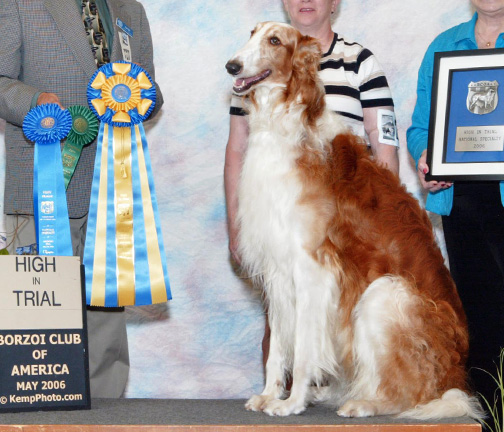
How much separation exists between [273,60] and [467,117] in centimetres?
94

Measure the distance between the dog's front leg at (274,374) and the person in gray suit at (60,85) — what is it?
934 millimetres

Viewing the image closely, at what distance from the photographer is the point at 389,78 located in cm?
436

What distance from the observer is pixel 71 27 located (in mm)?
3270

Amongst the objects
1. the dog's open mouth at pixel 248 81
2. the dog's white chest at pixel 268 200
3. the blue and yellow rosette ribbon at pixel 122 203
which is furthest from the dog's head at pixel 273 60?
the blue and yellow rosette ribbon at pixel 122 203

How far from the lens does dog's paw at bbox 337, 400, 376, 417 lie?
266 centimetres

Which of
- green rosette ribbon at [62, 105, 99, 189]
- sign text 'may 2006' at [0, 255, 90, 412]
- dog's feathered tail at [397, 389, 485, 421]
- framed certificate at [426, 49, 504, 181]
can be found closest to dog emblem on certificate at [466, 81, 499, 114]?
framed certificate at [426, 49, 504, 181]

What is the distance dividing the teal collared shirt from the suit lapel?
167 centimetres

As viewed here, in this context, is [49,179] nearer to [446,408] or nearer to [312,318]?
[312,318]

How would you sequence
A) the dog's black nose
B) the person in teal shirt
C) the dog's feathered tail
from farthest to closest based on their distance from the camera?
1. the person in teal shirt
2. the dog's black nose
3. the dog's feathered tail

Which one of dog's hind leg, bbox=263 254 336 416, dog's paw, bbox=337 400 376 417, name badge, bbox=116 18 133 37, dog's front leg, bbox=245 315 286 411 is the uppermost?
name badge, bbox=116 18 133 37

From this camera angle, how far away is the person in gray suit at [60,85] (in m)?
3.22

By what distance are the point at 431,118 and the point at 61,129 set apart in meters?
1.74

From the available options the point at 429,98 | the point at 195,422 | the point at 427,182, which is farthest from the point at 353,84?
the point at 195,422

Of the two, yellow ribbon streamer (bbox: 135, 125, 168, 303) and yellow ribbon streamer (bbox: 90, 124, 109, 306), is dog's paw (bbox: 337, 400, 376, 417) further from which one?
yellow ribbon streamer (bbox: 90, 124, 109, 306)
